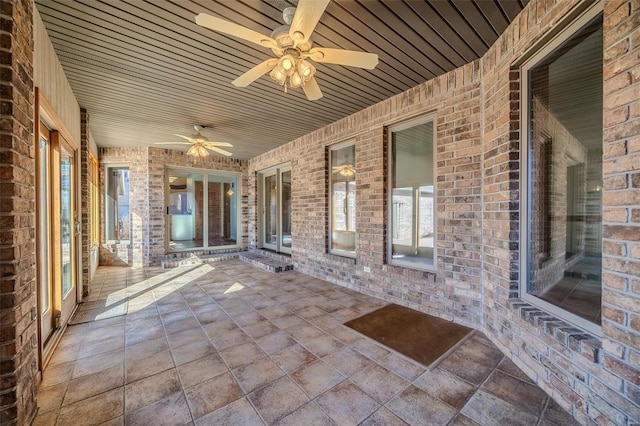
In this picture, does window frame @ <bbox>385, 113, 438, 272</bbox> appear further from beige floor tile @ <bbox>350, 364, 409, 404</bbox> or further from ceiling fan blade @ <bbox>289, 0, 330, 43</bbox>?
ceiling fan blade @ <bbox>289, 0, 330, 43</bbox>

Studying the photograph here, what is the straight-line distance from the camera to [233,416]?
1596 mm

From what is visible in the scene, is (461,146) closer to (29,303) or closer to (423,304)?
(423,304)

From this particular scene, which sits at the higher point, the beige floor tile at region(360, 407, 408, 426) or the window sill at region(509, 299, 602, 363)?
the window sill at region(509, 299, 602, 363)

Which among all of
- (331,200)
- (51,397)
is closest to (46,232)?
(51,397)

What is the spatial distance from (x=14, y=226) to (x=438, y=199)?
349cm

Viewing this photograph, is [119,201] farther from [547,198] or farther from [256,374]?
[547,198]

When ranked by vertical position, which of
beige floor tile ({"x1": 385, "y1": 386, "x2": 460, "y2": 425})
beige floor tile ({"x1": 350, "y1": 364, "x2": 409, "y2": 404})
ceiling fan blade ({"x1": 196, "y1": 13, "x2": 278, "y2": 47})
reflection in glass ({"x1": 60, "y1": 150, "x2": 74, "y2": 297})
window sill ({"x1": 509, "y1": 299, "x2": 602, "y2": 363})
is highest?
ceiling fan blade ({"x1": 196, "y1": 13, "x2": 278, "y2": 47})

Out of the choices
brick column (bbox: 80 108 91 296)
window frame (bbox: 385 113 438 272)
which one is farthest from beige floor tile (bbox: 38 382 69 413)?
window frame (bbox: 385 113 438 272)

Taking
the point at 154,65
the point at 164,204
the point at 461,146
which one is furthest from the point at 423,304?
the point at 164,204

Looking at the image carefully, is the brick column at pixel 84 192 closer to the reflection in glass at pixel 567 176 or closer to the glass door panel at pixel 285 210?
the glass door panel at pixel 285 210

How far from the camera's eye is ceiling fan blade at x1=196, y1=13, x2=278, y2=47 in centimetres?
160

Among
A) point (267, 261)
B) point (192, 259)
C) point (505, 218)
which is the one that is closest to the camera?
point (505, 218)

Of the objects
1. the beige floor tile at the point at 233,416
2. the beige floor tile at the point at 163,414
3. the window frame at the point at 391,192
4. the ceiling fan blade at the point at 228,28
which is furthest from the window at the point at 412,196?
the beige floor tile at the point at 163,414

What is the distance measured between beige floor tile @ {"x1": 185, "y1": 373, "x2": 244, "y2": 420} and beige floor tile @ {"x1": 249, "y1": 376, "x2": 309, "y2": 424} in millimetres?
148
